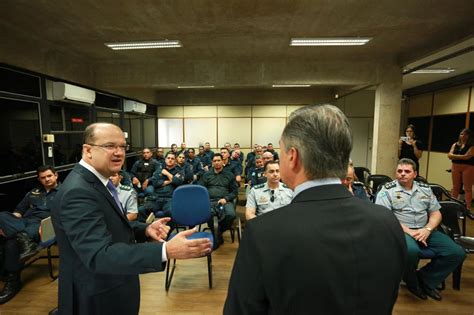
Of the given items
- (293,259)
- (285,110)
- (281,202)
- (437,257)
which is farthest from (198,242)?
(285,110)

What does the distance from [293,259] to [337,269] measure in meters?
0.12

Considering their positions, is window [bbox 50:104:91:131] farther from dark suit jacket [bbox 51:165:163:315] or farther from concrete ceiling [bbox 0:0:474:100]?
dark suit jacket [bbox 51:165:163:315]

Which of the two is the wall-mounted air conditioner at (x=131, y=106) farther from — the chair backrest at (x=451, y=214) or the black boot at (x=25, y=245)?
the chair backrest at (x=451, y=214)

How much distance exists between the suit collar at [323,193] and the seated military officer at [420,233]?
2345mm

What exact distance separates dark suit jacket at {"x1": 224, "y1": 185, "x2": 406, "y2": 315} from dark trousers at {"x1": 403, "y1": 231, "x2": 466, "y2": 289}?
2.36 meters

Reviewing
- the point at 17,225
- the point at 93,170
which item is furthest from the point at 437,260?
the point at 17,225

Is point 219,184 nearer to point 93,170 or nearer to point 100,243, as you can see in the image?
point 93,170

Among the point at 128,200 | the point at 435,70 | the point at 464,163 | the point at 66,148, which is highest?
the point at 435,70

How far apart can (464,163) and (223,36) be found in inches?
211

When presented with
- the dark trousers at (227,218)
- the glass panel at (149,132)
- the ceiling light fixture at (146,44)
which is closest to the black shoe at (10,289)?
the dark trousers at (227,218)

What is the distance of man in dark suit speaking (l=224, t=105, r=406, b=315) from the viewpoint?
60 cm

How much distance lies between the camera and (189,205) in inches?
120

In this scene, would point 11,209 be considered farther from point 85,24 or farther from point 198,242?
point 198,242

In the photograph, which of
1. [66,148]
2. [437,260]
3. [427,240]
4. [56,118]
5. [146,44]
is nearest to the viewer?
[437,260]
